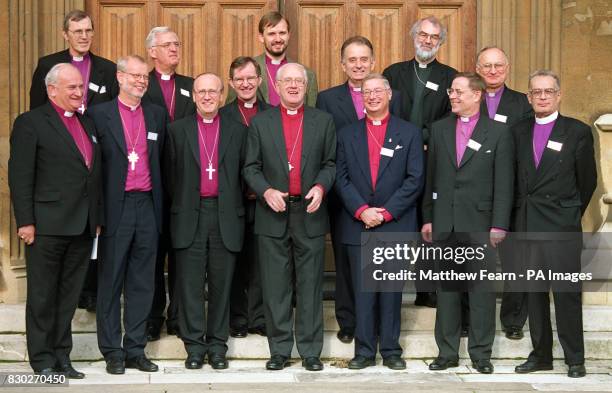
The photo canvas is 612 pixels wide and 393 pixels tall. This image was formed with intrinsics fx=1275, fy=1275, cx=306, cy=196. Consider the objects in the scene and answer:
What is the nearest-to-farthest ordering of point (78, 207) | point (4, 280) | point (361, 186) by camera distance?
point (78, 207), point (361, 186), point (4, 280)

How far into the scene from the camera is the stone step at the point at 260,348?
27.3ft

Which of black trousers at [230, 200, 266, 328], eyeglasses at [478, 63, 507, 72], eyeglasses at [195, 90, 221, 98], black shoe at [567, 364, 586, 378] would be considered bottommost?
black shoe at [567, 364, 586, 378]

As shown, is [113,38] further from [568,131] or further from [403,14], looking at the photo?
[568,131]

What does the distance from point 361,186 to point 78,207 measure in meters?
1.80

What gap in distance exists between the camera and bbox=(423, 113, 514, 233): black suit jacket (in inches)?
317

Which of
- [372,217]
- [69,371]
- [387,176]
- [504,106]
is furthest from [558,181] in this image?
[69,371]

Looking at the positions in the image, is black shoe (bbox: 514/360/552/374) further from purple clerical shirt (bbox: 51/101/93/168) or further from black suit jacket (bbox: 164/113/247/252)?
purple clerical shirt (bbox: 51/101/93/168)

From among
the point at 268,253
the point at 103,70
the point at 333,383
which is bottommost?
the point at 333,383

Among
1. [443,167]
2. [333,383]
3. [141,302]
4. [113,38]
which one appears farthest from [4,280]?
[443,167]

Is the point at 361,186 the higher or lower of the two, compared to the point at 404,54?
lower

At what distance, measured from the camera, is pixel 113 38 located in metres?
9.55

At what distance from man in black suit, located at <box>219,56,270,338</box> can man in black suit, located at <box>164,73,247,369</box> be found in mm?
253

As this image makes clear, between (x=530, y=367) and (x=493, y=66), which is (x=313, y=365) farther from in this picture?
(x=493, y=66)

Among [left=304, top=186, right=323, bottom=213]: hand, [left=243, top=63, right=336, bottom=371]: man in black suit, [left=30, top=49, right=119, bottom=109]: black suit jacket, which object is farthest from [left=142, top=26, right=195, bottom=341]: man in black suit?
[left=304, top=186, right=323, bottom=213]: hand
